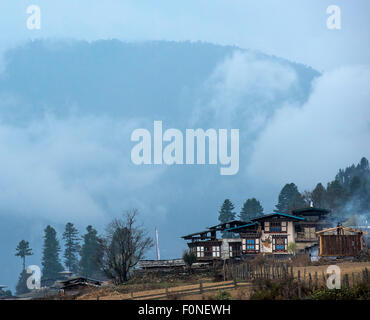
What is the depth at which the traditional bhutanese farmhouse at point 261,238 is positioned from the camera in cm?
8969

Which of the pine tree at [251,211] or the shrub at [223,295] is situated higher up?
the pine tree at [251,211]

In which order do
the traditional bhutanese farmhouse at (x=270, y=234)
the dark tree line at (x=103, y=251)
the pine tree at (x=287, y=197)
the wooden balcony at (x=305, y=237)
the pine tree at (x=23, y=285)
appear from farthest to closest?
the pine tree at (x=23, y=285) → the pine tree at (x=287, y=197) → the wooden balcony at (x=305, y=237) → the traditional bhutanese farmhouse at (x=270, y=234) → the dark tree line at (x=103, y=251)

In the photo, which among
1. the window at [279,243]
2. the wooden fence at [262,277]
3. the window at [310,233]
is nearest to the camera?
the wooden fence at [262,277]

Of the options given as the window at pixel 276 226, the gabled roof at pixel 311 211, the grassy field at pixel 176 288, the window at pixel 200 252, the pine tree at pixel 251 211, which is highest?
the pine tree at pixel 251 211

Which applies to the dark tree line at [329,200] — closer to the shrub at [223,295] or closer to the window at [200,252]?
the window at [200,252]

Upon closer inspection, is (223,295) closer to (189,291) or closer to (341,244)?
(189,291)

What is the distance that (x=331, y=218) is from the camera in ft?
323

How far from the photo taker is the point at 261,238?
90.1 metres

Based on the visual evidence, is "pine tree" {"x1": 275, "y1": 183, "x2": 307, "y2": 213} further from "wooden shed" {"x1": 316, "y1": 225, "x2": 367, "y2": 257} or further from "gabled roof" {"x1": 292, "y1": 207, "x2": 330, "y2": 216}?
"wooden shed" {"x1": 316, "y1": 225, "x2": 367, "y2": 257}

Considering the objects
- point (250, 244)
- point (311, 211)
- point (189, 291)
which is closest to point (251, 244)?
point (250, 244)

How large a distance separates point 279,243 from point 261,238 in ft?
9.41

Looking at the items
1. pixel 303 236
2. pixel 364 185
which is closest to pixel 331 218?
pixel 303 236

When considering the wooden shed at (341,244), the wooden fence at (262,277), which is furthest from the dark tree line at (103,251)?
the wooden shed at (341,244)
